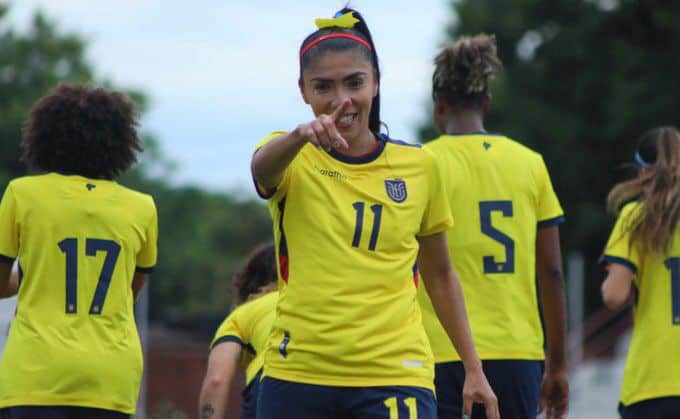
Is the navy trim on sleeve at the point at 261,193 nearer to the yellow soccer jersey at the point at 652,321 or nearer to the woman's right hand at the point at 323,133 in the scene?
the woman's right hand at the point at 323,133

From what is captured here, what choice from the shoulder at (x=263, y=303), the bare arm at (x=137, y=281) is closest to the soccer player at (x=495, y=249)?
the shoulder at (x=263, y=303)

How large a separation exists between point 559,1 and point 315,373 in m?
33.4

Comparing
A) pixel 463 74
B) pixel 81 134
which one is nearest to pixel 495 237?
pixel 463 74

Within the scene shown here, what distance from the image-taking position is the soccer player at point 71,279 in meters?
5.61

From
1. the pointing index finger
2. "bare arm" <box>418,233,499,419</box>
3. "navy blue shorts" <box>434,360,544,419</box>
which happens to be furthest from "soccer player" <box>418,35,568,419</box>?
the pointing index finger

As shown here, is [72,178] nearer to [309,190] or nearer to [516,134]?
[309,190]

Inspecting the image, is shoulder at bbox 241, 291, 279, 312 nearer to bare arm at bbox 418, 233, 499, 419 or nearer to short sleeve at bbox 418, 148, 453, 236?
bare arm at bbox 418, 233, 499, 419

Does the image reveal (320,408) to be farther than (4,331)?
No

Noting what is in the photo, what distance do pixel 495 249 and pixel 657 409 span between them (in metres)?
1.18

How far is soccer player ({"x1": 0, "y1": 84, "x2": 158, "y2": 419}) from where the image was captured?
5.61 m

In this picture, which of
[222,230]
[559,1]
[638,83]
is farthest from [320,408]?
[222,230]

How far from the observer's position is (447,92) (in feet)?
22.1

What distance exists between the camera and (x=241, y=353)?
21.5ft

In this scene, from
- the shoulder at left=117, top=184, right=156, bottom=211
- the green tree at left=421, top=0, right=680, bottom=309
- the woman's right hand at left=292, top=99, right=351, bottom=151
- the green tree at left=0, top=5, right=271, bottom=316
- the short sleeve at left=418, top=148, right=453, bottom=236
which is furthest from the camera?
the green tree at left=0, top=5, right=271, bottom=316
